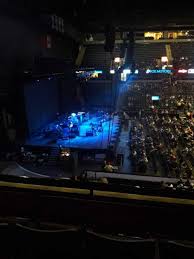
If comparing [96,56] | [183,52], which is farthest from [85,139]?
[183,52]

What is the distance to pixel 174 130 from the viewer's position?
13500mm

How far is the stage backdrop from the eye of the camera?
556 inches

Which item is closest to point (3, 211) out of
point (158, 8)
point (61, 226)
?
point (61, 226)

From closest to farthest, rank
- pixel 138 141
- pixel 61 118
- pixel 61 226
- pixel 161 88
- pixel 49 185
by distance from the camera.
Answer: pixel 61 226 < pixel 49 185 < pixel 138 141 < pixel 61 118 < pixel 161 88

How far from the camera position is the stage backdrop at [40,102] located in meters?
14.1

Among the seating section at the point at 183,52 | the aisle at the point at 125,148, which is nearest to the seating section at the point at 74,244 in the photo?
the aisle at the point at 125,148

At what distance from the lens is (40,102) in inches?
607

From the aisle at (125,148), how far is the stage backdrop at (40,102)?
404 cm

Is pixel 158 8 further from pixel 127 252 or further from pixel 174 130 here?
pixel 127 252

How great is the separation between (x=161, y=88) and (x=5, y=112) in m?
9.80

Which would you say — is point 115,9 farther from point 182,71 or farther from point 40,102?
point 182,71

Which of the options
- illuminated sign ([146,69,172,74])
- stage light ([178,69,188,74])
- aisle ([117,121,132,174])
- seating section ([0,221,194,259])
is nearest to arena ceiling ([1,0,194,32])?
aisle ([117,121,132,174])

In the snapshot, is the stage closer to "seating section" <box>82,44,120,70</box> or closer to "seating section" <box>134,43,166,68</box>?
"seating section" <box>82,44,120,70</box>

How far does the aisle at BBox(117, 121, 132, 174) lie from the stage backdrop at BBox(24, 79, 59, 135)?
4.04 m
